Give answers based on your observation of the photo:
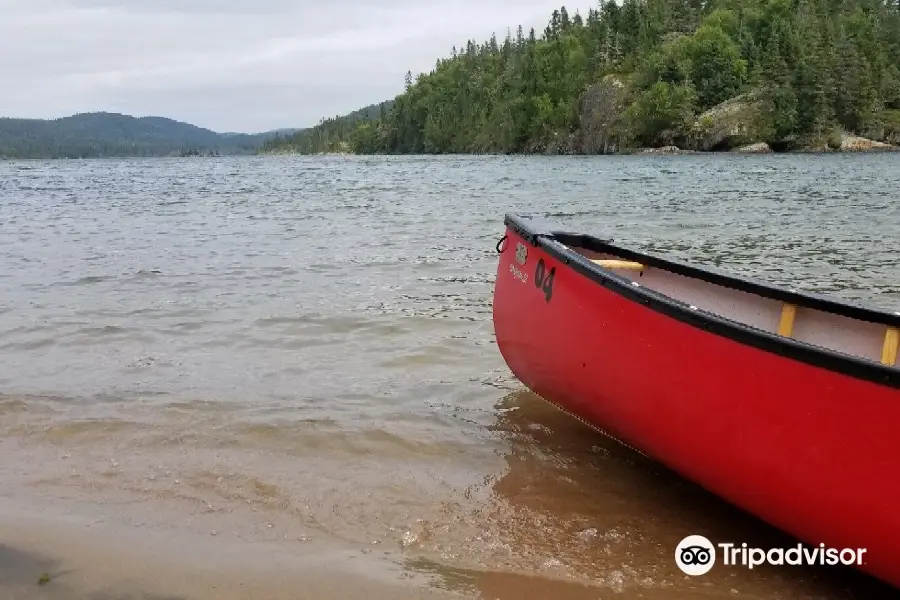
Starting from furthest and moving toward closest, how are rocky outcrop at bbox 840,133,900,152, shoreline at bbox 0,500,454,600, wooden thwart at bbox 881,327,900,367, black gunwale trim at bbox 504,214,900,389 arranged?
rocky outcrop at bbox 840,133,900,152
wooden thwart at bbox 881,327,900,367
shoreline at bbox 0,500,454,600
black gunwale trim at bbox 504,214,900,389

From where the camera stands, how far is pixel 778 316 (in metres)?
5.09

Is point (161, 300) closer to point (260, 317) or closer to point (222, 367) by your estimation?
point (260, 317)

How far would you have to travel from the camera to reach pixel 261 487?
186 inches

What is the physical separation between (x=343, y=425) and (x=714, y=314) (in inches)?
117

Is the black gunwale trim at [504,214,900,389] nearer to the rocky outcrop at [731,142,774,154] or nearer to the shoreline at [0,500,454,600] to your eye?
the shoreline at [0,500,454,600]

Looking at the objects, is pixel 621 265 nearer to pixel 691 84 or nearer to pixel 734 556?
pixel 734 556

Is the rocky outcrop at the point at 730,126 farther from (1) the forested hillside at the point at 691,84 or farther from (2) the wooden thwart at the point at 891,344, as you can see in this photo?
(2) the wooden thwart at the point at 891,344

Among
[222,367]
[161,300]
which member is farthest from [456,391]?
[161,300]

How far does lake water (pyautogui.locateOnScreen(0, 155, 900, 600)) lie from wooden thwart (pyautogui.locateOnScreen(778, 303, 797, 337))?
117 centimetres

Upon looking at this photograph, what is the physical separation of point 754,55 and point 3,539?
119 metres

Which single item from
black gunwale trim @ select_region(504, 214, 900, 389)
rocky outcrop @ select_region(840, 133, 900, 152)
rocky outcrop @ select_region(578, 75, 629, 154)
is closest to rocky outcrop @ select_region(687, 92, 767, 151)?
rocky outcrop @ select_region(840, 133, 900, 152)

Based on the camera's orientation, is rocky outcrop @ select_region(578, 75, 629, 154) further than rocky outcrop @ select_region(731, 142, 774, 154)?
Yes

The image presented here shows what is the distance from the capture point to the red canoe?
320 cm

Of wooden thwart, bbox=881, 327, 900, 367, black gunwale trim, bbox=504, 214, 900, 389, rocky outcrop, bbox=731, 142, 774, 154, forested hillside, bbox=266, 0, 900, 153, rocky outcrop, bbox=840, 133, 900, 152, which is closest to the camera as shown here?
black gunwale trim, bbox=504, 214, 900, 389
